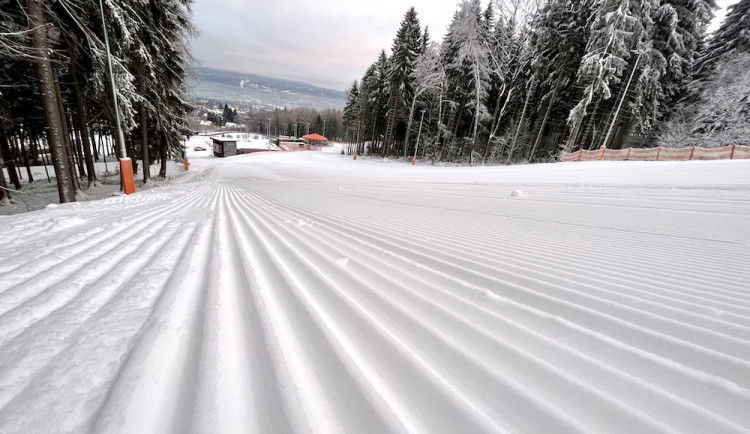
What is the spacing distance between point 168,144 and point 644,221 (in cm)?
2225

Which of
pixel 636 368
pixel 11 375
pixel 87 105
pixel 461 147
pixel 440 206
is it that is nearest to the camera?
pixel 11 375

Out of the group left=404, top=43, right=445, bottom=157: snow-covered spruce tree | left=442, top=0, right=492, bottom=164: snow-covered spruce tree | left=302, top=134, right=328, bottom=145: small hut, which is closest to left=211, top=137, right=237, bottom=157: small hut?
left=302, top=134, right=328, bottom=145: small hut

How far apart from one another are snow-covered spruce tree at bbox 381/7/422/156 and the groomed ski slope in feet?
94.6

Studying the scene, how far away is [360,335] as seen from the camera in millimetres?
1298

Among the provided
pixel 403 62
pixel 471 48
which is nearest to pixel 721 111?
pixel 471 48

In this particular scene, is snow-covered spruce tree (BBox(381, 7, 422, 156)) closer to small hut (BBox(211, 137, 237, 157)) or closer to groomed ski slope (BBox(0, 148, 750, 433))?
groomed ski slope (BBox(0, 148, 750, 433))

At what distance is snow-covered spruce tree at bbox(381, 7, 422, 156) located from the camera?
28.0 meters

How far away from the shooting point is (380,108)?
35281mm

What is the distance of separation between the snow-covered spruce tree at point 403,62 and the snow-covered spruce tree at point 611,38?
47.7 feet

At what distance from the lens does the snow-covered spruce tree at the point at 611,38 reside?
16.5 metres

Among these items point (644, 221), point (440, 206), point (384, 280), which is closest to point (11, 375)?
point (384, 280)

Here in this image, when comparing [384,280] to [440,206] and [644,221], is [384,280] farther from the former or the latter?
[644,221]

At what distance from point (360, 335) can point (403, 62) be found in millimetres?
31545

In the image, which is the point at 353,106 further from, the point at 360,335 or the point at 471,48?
the point at 360,335
